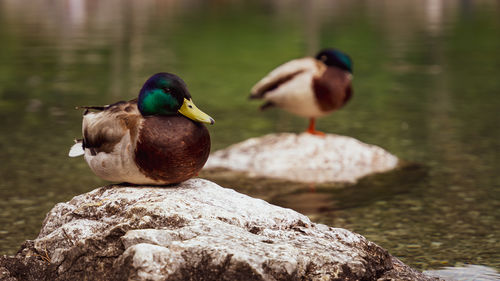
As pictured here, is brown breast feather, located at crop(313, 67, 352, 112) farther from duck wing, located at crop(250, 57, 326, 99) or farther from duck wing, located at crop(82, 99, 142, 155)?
duck wing, located at crop(82, 99, 142, 155)

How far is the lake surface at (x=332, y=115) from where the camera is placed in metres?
7.29

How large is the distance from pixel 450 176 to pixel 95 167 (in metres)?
4.62

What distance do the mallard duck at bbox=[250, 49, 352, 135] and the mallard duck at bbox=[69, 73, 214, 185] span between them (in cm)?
406

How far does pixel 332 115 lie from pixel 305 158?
3340 mm

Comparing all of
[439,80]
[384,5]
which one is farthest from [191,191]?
[384,5]

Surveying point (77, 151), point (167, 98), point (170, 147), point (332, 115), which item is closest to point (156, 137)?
point (170, 147)

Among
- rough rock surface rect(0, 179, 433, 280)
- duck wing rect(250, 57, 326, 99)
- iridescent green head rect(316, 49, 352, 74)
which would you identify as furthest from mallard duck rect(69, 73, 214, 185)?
iridescent green head rect(316, 49, 352, 74)

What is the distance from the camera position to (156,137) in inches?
194

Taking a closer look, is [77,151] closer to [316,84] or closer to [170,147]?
[170,147]

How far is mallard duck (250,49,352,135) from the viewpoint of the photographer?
29.6 ft

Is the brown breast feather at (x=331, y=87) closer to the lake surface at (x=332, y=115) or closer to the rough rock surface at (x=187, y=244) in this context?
the lake surface at (x=332, y=115)

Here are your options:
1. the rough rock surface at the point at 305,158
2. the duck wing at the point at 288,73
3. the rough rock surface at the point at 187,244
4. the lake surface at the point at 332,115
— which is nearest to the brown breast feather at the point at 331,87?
the duck wing at the point at 288,73

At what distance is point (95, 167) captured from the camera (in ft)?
17.5

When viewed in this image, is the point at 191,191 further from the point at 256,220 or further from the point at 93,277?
the point at 93,277
